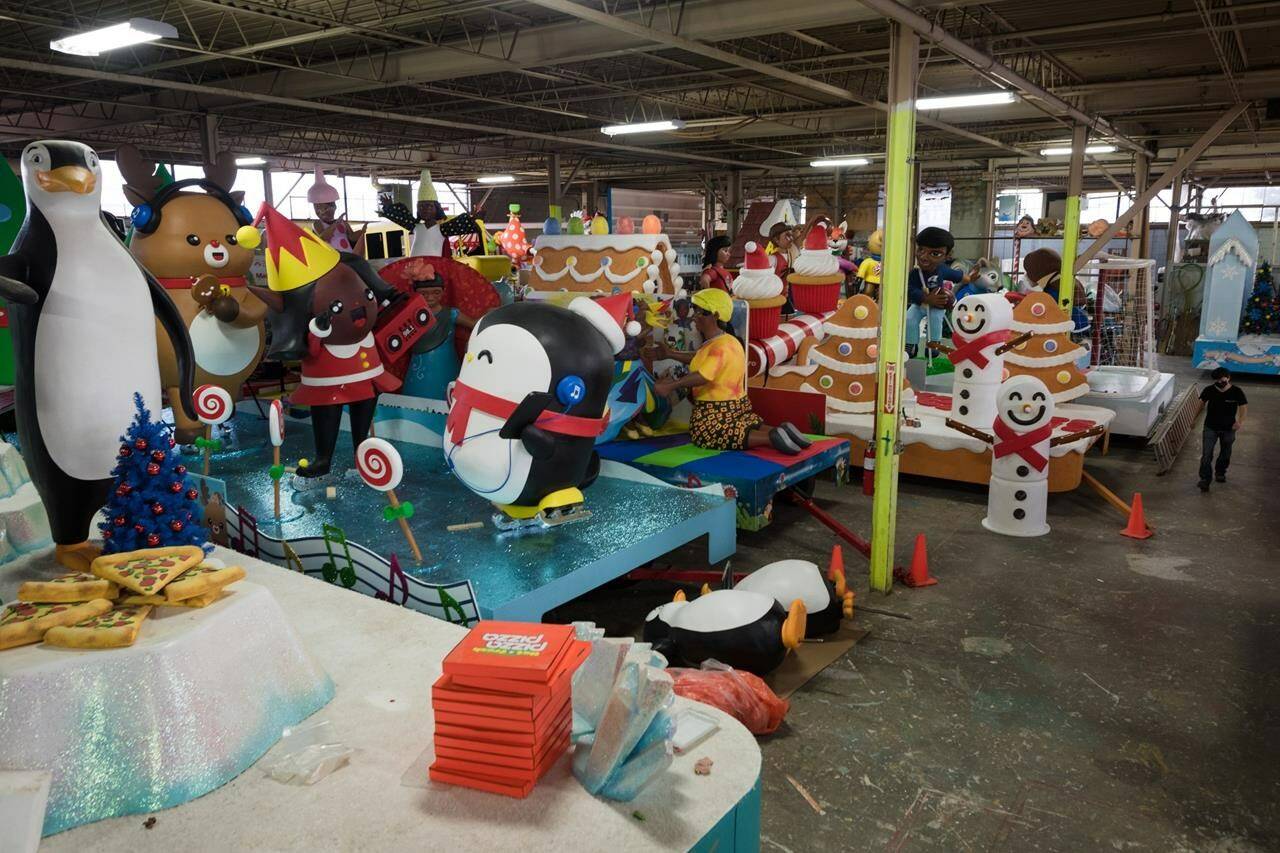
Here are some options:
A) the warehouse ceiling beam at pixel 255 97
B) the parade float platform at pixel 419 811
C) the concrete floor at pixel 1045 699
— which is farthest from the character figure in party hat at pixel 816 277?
the parade float platform at pixel 419 811

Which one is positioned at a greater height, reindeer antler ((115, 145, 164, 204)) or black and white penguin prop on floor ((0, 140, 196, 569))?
reindeer antler ((115, 145, 164, 204))

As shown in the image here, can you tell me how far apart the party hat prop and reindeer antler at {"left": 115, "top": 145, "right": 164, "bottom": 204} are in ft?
1.67

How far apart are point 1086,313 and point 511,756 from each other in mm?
10943

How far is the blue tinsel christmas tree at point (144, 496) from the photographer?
3020 millimetres

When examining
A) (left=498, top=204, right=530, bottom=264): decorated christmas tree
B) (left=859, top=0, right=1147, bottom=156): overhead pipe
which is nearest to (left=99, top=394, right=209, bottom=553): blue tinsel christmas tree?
(left=859, top=0, right=1147, bottom=156): overhead pipe

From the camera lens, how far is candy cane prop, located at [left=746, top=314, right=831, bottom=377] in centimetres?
749

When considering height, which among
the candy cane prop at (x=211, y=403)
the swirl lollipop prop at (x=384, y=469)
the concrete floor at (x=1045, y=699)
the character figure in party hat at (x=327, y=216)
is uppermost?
the character figure in party hat at (x=327, y=216)

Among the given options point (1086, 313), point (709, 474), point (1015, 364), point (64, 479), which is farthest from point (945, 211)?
point (64, 479)

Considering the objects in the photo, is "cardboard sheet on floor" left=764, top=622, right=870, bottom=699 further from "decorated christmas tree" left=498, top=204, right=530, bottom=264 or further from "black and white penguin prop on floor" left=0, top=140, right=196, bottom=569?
"decorated christmas tree" left=498, top=204, right=530, bottom=264

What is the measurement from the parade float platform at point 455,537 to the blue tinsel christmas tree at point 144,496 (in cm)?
105

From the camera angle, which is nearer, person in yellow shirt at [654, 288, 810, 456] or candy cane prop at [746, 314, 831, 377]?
person in yellow shirt at [654, 288, 810, 456]

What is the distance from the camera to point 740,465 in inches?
236

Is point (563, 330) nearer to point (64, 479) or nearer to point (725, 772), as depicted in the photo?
point (64, 479)

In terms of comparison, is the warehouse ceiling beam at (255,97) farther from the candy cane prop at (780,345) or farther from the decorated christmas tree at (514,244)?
the candy cane prop at (780,345)
